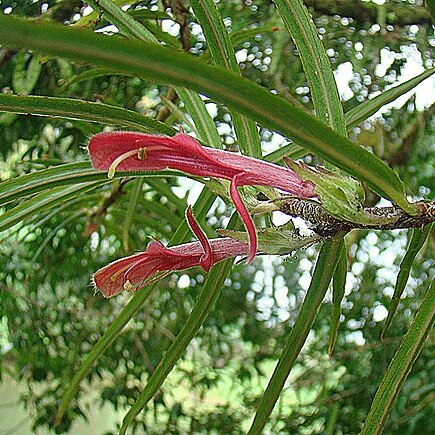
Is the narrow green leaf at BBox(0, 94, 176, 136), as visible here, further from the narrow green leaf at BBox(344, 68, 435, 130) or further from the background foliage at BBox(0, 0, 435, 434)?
the background foliage at BBox(0, 0, 435, 434)

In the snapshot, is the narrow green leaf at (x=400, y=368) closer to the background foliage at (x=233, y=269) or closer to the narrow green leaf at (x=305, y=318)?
the narrow green leaf at (x=305, y=318)

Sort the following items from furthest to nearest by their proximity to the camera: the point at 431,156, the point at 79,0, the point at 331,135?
1. the point at 431,156
2. the point at 79,0
3. the point at 331,135

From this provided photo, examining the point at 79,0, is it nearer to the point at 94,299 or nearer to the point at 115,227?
the point at 115,227

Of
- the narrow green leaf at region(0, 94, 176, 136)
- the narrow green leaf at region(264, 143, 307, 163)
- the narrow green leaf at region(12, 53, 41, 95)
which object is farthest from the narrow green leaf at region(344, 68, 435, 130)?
the narrow green leaf at region(12, 53, 41, 95)

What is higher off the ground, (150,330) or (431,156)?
(431,156)

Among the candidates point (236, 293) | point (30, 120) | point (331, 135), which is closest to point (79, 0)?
point (30, 120)

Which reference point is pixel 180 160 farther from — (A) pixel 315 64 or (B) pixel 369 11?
(B) pixel 369 11

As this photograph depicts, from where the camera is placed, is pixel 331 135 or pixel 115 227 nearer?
pixel 331 135
